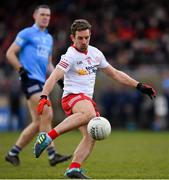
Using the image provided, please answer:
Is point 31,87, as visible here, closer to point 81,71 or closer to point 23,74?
point 23,74

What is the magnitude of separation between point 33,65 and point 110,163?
2226 mm

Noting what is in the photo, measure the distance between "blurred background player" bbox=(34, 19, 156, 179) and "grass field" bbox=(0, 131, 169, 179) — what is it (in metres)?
0.50

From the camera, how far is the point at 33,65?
11.6 meters

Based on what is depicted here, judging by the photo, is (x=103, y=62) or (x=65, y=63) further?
(x=103, y=62)

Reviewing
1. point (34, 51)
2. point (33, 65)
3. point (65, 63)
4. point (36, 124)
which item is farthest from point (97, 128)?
point (34, 51)

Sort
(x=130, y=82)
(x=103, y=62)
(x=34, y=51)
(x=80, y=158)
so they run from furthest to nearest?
(x=34, y=51)
(x=130, y=82)
(x=103, y=62)
(x=80, y=158)

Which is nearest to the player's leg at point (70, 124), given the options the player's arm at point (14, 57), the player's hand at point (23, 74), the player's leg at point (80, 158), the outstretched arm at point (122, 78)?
the player's leg at point (80, 158)

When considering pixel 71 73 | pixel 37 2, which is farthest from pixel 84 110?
pixel 37 2

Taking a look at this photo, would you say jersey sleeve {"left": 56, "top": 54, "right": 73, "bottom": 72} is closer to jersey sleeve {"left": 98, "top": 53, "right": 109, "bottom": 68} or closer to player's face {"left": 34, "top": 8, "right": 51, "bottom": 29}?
jersey sleeve {"left": 98, "top": 53, "right": 109, "bottom": 68}

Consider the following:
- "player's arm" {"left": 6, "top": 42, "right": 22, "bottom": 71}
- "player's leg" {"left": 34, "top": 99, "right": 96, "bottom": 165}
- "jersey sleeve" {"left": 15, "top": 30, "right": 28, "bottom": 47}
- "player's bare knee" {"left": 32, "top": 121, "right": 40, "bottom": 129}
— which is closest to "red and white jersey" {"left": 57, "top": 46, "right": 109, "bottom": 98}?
"player's leg" {"left": 34, "top": 99, "right": 96, "bottom": 165}

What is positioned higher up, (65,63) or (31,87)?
(65,63)

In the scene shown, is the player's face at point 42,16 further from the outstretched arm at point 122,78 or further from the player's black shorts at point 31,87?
the outstretched arm at point 122,78

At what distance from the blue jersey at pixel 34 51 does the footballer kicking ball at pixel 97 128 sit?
332 cm

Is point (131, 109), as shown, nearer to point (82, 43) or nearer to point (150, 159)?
point (150, 159)
